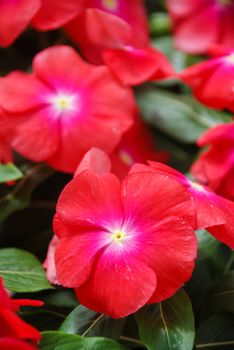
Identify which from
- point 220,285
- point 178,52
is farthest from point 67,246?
point 178,52

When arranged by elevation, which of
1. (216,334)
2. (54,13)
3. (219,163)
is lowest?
(216,334)

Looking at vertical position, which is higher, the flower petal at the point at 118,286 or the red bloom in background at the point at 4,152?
the red bloom in background at the point at 4,152

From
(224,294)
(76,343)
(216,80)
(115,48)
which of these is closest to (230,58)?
(216,80)

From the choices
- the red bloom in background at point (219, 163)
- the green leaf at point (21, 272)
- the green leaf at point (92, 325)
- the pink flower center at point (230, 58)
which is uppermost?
the pink flower center at point (230, 58)

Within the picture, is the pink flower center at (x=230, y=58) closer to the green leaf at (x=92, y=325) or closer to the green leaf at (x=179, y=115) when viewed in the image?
the green leaf at (x=179, y=115)

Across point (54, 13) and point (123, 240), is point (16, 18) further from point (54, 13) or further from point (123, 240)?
point (123, 240)

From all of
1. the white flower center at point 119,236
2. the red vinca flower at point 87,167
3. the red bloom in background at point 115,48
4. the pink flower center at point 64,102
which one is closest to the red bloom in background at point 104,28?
the red bloom in background at point 115,48

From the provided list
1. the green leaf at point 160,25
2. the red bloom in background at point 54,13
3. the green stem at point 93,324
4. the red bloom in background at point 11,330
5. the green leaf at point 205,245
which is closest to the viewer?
the red bloom in background at point 11,330

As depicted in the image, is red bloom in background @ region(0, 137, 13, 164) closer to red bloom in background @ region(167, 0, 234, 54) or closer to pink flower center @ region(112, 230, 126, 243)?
pink flower center @ region(112, 230, 126, 243)
